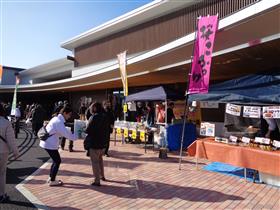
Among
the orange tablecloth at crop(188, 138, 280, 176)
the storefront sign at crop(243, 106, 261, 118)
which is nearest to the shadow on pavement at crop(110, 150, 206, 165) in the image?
the orange tablecloth at crop(188, 138, 280, 176)

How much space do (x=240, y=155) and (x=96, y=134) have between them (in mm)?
3176

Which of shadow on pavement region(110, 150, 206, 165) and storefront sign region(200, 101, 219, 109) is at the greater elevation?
storefront sign region(200, 101, 219, 109)

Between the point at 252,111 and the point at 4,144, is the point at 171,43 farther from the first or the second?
the point at 4,144

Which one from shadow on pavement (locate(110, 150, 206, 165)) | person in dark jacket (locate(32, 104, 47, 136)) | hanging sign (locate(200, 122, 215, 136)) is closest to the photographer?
hanging sign (locate(200, 122, 215, 136))

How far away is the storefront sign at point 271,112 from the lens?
609cm

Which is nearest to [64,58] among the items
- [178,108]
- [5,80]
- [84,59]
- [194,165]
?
[84,59]

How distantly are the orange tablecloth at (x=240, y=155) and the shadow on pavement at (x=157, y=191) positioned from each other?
3.43 ft

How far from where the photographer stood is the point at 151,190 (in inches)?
229

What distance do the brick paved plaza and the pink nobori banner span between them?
2113 mm

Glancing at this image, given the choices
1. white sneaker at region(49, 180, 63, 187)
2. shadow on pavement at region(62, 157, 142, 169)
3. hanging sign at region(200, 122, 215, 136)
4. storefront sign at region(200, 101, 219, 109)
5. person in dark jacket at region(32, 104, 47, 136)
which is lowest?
white sneaker at region(49, 180, 63, 187)

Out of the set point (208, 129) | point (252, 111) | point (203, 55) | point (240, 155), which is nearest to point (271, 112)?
point (252, 111)

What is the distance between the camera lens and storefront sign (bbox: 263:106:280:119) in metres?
6.09

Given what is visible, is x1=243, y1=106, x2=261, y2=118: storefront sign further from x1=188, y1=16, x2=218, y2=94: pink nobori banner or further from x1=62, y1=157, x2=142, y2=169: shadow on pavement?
x1=62, y1=157, x2=142, y2=169: shadow on pavement

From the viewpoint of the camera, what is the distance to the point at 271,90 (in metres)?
6.34
